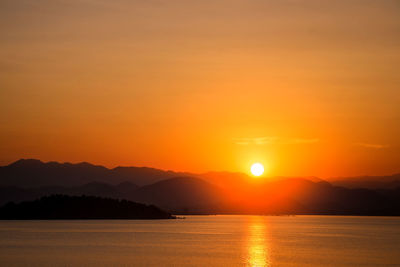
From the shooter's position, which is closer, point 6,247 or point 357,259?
point 357,259

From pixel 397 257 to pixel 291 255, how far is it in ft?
51.6

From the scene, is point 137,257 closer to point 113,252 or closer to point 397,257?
point 113,252

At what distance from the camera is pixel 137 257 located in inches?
3401

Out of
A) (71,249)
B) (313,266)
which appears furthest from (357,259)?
(71,249)

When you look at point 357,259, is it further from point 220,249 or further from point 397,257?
point 220,249

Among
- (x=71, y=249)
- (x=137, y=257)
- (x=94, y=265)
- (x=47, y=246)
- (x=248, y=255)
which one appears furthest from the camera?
(x=47, y=246)

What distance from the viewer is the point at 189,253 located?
94.9 metres

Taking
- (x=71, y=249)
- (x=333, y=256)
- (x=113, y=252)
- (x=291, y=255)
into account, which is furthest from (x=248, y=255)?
(x=71, y=249)

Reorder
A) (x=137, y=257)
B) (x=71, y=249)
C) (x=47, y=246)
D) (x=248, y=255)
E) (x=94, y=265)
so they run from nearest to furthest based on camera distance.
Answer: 1. (x=94, y=265)
2. (x=137, y=257)
3. (x=248, y=255)
4. (x=71, y=249)
5. (x=47, y=246)

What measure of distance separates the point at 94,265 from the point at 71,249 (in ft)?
86.7

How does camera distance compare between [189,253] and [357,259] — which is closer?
[357,259]

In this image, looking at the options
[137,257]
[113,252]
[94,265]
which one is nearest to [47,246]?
[113,252]

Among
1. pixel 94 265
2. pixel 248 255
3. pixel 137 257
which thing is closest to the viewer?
pixel 94 265

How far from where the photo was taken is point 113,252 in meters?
94.8
